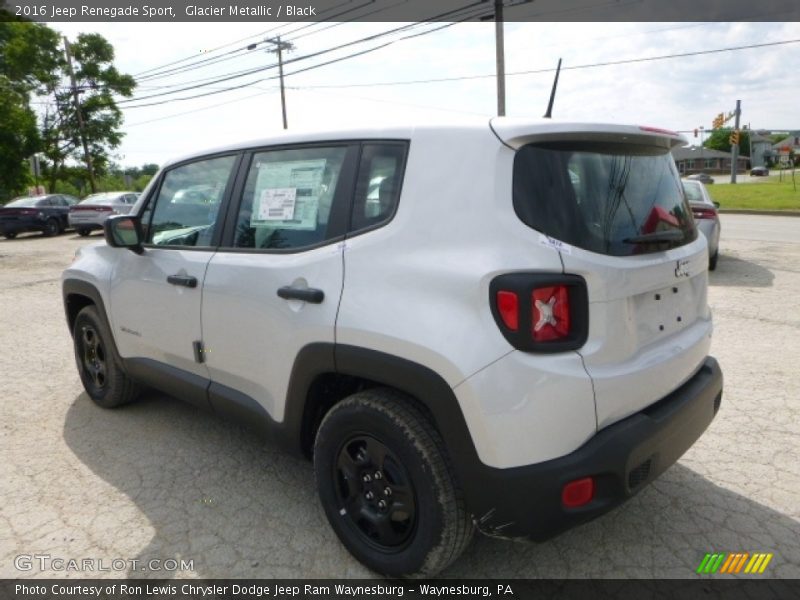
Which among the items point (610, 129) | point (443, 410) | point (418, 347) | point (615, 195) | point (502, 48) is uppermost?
point (502, 48)

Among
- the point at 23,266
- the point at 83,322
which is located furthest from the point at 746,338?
the point at 23,266

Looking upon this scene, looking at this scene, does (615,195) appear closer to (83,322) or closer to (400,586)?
(400,586)

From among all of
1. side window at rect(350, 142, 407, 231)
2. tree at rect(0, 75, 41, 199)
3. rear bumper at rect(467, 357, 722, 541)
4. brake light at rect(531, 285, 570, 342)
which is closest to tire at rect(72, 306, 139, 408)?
side window at rect(350, 142, 407, 231)

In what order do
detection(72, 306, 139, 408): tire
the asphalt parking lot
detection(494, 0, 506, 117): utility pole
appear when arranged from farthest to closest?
detection(494, 0, 506, 117): utility pole → detection(72, 306, 139, 408): tire → the asphalt parking lot

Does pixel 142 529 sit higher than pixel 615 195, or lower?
lower

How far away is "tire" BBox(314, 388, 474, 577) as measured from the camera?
208 cm

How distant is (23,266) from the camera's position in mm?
12273

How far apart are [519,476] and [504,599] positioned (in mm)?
663

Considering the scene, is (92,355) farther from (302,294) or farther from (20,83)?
(20,83)

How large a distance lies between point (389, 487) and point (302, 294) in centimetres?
85

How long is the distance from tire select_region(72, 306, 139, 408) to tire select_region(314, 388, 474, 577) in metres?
2.19

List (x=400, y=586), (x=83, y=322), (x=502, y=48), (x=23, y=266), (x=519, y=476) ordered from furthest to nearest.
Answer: (x=502, y=48) < (x=23, y=266) < (x=83, y=322) < (x=400, y=586) < (x=519, y=476)

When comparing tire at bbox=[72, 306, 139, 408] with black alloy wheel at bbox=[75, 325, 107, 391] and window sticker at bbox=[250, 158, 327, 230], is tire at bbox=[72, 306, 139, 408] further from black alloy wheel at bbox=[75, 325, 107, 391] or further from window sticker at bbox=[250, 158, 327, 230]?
window sticker at bbox=[250, 158, 327, 230]

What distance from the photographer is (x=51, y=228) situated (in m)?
19.0
